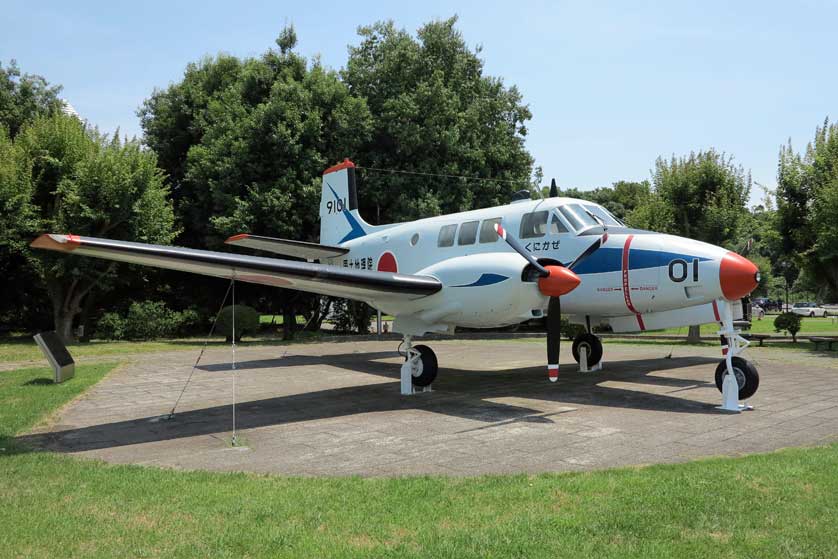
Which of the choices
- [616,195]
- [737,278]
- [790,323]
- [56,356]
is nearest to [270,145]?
[56,356]

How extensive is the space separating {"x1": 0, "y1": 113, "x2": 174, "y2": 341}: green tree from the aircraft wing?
571 inches

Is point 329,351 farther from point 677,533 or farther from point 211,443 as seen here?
point 677,533

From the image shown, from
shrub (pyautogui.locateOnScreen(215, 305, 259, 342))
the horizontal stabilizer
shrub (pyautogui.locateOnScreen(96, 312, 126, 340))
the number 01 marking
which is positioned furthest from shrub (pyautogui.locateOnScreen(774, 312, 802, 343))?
shrub (pyautogui.locateOnScreen(96, 312, 126, 340))

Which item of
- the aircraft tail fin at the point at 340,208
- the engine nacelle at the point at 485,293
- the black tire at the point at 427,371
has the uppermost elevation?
the aircraft tail fin at the point at 340,208

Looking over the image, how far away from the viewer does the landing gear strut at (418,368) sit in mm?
11453

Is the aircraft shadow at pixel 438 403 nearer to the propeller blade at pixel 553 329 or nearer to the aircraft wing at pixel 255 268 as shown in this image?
the propeller blade at pixel 553 329

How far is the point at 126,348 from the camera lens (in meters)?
20.8

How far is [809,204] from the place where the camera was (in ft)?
75.0

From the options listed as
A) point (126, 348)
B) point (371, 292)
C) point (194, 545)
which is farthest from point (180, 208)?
point (194, 545)

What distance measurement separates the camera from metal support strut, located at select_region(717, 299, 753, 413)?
356 inches

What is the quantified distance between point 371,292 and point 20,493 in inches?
246

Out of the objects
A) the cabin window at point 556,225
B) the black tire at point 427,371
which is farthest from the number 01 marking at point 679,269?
the black tire at point 427,371

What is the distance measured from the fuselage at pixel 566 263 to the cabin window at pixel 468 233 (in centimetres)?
2

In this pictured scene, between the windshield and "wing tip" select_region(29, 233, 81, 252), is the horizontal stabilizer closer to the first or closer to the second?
the windshield
